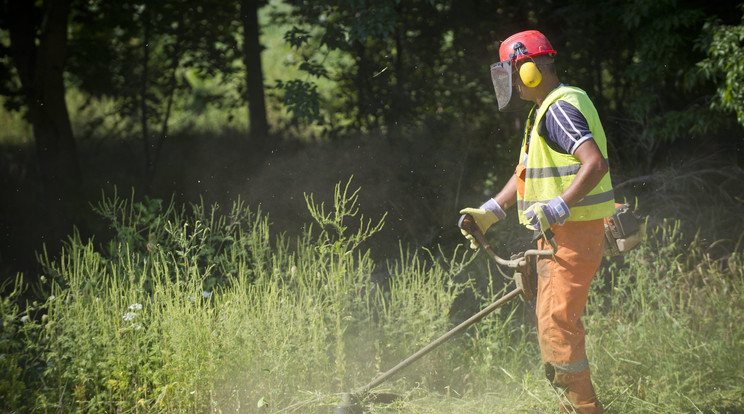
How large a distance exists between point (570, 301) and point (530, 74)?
1045mm

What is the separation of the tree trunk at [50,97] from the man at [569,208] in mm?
5167

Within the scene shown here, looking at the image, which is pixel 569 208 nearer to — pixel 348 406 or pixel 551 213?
pixel 551 213

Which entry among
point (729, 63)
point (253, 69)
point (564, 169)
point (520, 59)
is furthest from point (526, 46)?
point (253, 69)

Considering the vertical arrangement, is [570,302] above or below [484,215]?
below

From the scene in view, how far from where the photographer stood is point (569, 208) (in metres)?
3.21

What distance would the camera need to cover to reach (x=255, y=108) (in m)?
8.94

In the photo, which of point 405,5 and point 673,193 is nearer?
point 673,193

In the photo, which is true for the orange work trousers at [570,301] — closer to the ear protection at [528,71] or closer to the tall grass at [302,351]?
the tall grass at [302,351]

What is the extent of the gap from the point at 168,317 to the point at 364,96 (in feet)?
15.8

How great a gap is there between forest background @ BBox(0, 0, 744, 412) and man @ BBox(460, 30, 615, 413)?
2636mm

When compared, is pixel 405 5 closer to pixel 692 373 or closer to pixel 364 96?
pixel 364 96

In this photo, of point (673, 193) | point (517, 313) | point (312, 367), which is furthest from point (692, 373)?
point (673, 193)

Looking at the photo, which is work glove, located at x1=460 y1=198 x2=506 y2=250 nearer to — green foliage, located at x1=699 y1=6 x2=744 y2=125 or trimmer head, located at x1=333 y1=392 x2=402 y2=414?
trimmer head, located at x1=333 y1=392 x2=402 y2=414

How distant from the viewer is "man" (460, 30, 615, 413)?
3252mm
